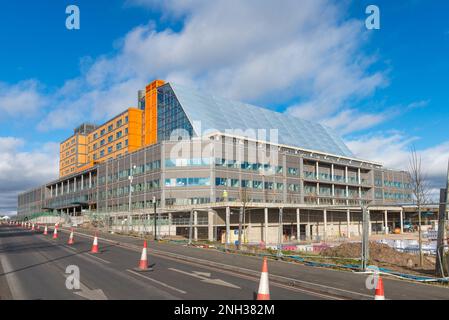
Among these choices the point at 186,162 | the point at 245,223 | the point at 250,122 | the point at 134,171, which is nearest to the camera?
the point at 245,223

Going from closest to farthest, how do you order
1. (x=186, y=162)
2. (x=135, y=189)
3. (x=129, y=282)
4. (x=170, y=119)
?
(x=129, y=282), (x=186, y=162), (x=135, y=189), (x=170, y=119)

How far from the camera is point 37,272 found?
44.4ft

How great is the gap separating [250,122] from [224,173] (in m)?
25.7

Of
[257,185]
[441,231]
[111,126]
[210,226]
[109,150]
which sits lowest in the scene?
[210,226]

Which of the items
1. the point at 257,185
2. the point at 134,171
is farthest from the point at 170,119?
the point at 257,185

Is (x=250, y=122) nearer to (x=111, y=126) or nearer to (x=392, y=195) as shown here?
(x=111, y=126)

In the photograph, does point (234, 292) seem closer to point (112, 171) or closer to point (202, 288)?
point (202, 288)

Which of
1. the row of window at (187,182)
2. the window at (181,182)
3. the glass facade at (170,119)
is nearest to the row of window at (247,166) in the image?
the row of window at (187,182)

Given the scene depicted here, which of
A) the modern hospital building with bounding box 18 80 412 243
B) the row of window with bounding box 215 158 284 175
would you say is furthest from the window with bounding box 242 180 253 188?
the row of window with bounding box 215 158 284 175

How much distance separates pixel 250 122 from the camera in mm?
83875

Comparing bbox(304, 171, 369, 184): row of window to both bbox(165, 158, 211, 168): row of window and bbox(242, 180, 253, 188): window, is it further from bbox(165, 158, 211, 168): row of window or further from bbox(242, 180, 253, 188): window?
bbox(165, 158, 211, 168): row of window

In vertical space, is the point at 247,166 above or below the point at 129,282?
above
